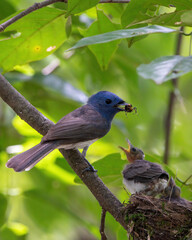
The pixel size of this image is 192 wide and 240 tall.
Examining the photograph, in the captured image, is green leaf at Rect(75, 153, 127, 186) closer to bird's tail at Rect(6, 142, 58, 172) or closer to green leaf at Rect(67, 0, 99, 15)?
bird's tail at Rect(6, 142, 58, 172)

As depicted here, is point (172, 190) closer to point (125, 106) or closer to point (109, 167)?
point (109, 167)

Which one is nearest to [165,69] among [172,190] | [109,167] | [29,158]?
[29,158]

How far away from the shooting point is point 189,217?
3402mm

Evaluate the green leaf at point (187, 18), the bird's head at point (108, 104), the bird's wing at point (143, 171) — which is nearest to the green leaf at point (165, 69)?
the green leaf at point (187, 18)

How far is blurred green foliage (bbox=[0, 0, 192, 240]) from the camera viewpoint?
3.39 metres

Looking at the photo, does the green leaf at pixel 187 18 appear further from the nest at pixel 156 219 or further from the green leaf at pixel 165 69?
the nest at pixel 156 219

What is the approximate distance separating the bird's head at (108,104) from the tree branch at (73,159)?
868mm

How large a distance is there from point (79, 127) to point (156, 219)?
96 cm

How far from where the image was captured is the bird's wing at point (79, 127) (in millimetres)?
3259

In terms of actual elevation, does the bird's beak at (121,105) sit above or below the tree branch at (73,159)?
below

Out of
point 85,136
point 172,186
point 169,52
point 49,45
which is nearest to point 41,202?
point 85,136

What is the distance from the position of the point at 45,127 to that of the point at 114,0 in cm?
106

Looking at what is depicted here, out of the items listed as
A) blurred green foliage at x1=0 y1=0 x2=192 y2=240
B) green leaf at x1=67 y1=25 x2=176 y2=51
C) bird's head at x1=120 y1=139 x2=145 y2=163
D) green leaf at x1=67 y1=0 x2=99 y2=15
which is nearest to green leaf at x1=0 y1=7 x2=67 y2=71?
blurred green foliage at x1=0 y1=0 x2=192 y2=240

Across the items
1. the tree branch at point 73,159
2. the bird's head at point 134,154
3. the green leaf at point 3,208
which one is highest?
the tree branch at point 73,159
